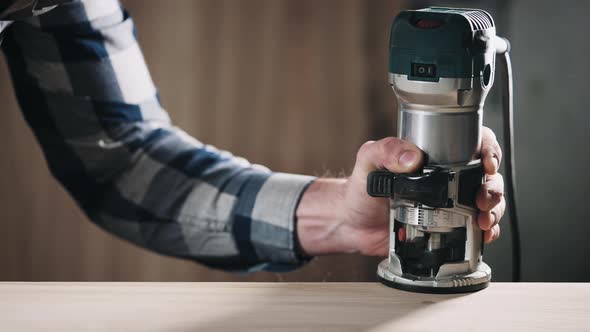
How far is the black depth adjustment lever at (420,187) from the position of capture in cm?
61

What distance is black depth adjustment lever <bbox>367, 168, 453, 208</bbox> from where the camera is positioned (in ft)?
2.00

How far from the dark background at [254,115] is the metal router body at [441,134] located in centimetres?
119

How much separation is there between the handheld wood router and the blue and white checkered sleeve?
316 mm

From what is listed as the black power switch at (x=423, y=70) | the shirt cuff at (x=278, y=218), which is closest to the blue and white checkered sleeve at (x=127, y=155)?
the shirt cuff at (x=278, y=218)

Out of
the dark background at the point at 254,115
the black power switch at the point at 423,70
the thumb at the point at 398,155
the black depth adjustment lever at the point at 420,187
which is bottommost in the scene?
the dark background at the point at 254,115

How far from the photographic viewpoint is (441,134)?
2.03 feet

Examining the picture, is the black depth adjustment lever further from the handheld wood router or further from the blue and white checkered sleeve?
the blue and white checkered sleeve

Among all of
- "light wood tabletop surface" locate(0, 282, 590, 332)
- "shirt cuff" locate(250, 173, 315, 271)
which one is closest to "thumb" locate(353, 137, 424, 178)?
"light wood tabletop surface" locate(0, 282, 590, 332)

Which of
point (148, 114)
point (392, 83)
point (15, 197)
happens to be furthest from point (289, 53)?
point (392, 83)

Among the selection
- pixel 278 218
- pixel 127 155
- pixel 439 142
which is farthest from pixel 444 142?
pixel 127 155

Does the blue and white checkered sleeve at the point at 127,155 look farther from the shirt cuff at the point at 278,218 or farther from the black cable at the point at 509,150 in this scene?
the black cable at the point at 509,150

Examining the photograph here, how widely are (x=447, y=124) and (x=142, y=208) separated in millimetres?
531

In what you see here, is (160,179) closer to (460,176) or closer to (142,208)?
(142,208)

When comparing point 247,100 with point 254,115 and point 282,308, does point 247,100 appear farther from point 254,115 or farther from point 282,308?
point 282,308
